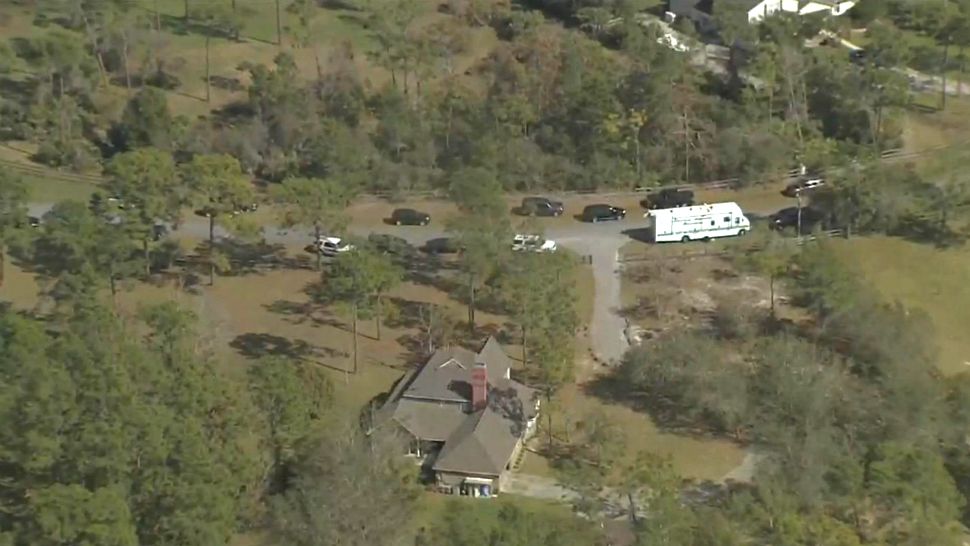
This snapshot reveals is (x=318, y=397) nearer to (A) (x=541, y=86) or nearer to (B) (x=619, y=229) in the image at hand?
(B) (x=619, y=229)

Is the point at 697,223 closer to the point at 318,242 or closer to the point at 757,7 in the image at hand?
the point at 318,242

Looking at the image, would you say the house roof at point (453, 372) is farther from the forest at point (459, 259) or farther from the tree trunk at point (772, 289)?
the tree trunk at point (772, 289)

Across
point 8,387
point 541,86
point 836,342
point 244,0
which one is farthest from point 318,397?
point 244,0

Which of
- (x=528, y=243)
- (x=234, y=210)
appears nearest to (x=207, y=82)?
(x=234, y=210)

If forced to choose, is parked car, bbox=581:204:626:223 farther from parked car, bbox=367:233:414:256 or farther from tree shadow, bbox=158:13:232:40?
tree shadow, bbox=158:13:232:40

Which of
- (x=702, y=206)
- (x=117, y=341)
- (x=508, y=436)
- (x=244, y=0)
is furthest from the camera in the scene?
(x=244, y=0)

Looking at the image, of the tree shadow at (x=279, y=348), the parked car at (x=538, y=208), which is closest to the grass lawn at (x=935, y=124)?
the parked car at (x=538, y=208)

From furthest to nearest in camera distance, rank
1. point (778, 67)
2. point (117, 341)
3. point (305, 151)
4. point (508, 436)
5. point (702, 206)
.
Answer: point (778, 67)
point (305, 151)
point (702, 206)
point (508, 436)
point (117, 341)
